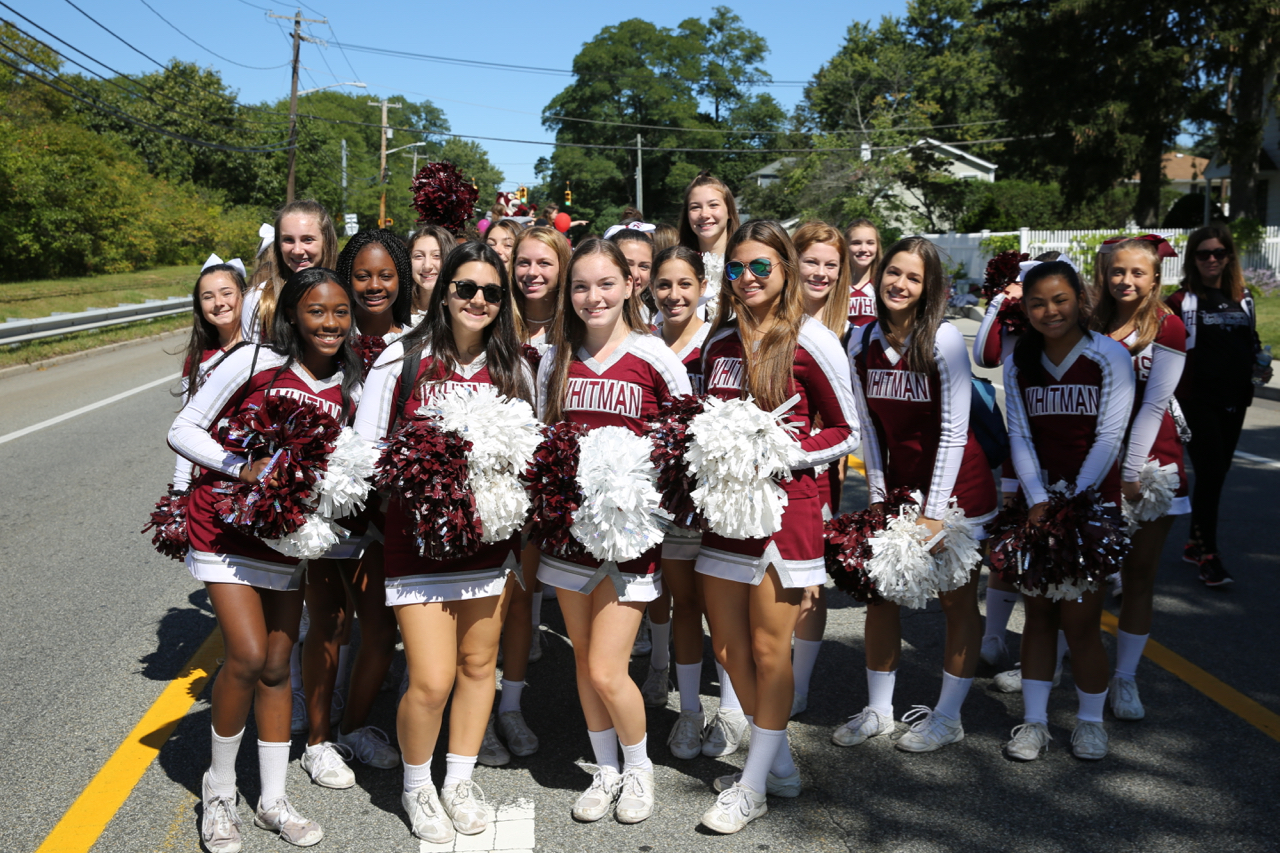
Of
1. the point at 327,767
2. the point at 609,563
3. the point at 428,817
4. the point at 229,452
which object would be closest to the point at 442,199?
the point at 229,452

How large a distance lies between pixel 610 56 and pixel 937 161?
4264 centimetres

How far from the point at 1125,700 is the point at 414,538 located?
297 cm

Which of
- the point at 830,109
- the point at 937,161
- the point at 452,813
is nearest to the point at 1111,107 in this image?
the point at 937,161

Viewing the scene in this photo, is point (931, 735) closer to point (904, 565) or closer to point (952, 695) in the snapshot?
point (952, 695)

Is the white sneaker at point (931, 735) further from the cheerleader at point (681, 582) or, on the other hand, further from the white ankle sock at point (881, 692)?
the cheerleader at point (681, 582)

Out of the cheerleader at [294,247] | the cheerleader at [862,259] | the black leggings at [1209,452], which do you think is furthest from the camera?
the black leggings at [1209,452]

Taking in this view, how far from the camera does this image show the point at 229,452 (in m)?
3.19

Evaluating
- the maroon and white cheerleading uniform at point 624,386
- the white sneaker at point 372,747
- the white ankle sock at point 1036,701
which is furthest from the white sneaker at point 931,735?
the white sneaker at point 372,747

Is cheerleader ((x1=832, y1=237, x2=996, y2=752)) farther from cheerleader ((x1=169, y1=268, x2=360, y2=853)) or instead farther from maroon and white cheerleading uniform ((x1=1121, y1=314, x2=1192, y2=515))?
cheerleader ((x1=169, y1=268, x2=360, y2=853))

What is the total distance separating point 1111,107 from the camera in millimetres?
31625

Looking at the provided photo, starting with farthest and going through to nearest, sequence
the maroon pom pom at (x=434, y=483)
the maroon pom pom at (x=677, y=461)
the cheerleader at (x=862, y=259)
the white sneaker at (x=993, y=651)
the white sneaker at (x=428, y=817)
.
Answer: the cheerleader at (x=862, y=259), the white sneaker at (x=993, y=651), the white sneaker at (x=428, y=817), the maroon pom pom at (x=677, y=461), the maroon pom pom at (x=434, y=483)

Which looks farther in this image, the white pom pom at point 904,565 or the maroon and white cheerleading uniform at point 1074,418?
the maroon and white cheerleading uniform at point 1074,418

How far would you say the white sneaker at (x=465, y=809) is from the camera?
3250 mm

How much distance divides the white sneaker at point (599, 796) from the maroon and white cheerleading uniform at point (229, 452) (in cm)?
123
